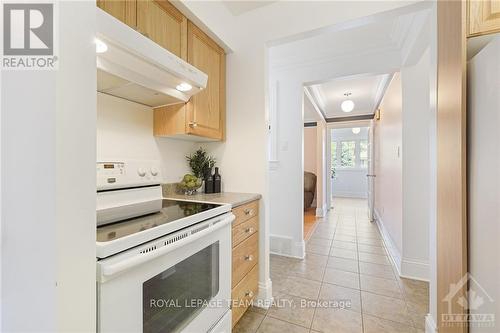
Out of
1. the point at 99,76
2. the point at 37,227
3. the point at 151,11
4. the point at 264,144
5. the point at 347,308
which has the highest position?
the point at 151,11

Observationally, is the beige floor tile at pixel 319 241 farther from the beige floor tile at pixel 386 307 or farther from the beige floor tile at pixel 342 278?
the beige floor tile at pixel 386 307

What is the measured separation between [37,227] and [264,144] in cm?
149

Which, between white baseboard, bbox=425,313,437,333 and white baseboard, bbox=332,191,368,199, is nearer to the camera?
white baseboard, bbox=425,313,437,333

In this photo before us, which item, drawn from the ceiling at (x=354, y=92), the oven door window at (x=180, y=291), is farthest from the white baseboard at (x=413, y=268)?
the ceiling at (x=354, y=92)

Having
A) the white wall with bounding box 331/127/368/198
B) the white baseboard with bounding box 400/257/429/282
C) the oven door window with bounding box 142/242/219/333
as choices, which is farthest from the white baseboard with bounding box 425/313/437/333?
the white wall with bounding box 331/127/368/198

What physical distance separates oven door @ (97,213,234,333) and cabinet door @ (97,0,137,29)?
1.12 metres

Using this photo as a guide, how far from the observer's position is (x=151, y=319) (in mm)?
881

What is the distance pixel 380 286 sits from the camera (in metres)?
2.04

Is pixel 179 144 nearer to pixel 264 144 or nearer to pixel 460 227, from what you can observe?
pixel 264 144

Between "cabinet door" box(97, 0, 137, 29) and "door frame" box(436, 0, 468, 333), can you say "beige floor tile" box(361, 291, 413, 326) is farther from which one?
"cabinet door" box(97, 0, 137, 29)

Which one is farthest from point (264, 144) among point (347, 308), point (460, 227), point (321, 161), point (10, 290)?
point (321, 161)

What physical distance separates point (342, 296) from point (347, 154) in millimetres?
7099

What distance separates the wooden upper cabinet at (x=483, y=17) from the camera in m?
0.94

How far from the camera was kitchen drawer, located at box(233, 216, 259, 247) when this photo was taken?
1.47 meters
